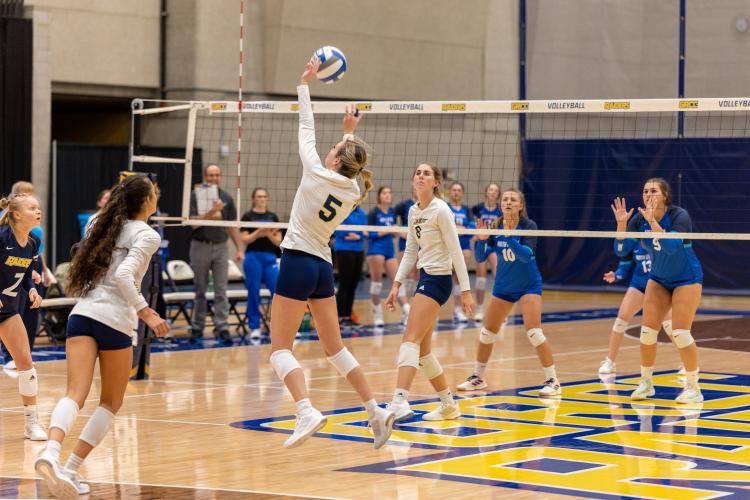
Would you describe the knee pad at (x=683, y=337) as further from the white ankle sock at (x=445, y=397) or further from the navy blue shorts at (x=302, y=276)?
the navy blue shorts at (x=302, y=276)

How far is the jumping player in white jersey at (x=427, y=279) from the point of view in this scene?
323 inches

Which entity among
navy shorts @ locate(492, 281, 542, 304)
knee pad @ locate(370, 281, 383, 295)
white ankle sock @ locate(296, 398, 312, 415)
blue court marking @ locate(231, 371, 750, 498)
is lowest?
blue court marking @ locate(231, 371, 750, 498)

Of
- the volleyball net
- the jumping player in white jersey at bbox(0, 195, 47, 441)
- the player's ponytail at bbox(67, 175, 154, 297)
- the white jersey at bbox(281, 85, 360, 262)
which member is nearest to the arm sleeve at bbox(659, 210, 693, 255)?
the white jersey at bbox(281, 85, 360, 262)

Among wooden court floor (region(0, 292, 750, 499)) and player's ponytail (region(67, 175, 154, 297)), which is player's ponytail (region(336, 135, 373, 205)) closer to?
player's ponytail (region(67, 175, 154, 297))

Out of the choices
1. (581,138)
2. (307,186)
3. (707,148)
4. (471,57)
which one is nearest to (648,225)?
(307,186)

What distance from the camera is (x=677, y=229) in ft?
30.6

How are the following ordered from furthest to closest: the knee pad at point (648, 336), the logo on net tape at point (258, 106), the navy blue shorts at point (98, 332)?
1. the logo on net tape at point (258, 106)
2. the knee pad at point (648, 336)
3. the navy blue shorts at point (98, 332)

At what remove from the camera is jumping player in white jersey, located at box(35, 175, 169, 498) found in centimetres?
605

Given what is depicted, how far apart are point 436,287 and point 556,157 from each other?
1214 centimetres

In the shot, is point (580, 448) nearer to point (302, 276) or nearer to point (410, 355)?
point (410, 355)

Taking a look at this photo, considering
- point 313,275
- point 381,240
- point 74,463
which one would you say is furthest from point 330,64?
point 381,240

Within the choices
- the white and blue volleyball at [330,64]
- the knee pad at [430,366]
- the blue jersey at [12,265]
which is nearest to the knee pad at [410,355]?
the knee pad at [430,366]

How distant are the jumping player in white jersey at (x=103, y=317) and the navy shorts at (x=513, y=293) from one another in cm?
424

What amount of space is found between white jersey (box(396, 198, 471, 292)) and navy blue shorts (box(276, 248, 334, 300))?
1304 millimetres
